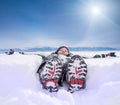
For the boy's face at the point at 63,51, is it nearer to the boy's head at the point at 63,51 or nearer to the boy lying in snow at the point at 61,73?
the boy's head at the point at 63,51

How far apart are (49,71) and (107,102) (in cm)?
72

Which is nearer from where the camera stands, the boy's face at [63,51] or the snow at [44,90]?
the snow at [44,90]

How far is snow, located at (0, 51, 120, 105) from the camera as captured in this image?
191 cm

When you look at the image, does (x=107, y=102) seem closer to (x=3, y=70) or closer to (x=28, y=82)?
(x=28, y=82)

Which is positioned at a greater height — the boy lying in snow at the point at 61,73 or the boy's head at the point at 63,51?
the boy's head at the point at 63,51

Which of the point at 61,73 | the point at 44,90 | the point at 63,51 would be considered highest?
the point at 63,51

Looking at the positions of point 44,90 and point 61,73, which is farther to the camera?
point 61,73

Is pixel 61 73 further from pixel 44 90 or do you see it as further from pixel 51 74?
pixel 44 90

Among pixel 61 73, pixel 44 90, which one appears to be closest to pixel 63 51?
pixel 61 73

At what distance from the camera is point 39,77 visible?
243 cm

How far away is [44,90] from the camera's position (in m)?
2.33

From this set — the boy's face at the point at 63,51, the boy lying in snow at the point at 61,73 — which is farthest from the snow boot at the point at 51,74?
the boy's face at the point at 63,51

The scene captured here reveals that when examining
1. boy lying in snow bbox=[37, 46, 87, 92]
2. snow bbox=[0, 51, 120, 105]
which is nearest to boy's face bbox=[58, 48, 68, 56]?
snow bbox=[0, 51, 120, 105]

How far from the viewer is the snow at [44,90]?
6.27 feet
